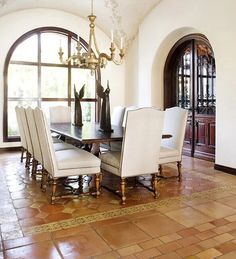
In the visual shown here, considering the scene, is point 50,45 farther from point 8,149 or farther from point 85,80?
point 8,149

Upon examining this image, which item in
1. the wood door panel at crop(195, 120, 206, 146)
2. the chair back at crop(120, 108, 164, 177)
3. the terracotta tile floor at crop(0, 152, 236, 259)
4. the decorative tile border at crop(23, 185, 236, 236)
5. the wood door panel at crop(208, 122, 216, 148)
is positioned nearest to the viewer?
the terracotta tile floor at crop(0, 152, 236, 259)

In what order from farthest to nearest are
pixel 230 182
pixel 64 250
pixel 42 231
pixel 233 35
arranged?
1. pixel 233 35
2. pixel 230 182
3. pixel 42 231
4. pixel 64 250

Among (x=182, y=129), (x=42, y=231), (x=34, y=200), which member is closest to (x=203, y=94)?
(x=182, y=129)

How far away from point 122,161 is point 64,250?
3.67 feet

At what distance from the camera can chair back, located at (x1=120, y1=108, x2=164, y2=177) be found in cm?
286

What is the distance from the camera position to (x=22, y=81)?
21.2 feet

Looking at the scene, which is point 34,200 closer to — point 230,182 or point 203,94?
point 230,182

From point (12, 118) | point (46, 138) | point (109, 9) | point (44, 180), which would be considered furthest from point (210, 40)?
point (12, 118)

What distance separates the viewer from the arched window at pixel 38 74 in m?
6.28

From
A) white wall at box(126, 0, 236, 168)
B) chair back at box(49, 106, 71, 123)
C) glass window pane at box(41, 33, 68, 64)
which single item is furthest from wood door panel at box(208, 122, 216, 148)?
glass window pane at box(41, 33, 68, 64)

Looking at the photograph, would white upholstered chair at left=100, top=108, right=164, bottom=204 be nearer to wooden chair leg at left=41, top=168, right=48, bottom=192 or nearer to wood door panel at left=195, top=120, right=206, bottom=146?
wooden chair leg at left=41, top=168, right=48, bottom=192

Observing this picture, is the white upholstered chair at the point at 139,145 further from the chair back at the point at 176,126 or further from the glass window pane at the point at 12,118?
the glass window pane at the point at 12,118

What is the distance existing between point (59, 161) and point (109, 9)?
4.25m

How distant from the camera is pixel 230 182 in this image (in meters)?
3.82
